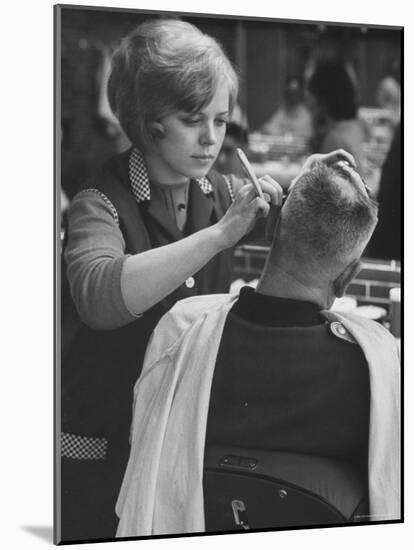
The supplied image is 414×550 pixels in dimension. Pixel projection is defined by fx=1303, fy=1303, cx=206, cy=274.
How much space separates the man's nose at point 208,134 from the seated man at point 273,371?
1.14ft

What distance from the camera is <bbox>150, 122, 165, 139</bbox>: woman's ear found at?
4.34 meters

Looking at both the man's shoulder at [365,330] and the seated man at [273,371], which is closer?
the seated man at [273,371]

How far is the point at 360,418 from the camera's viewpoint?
4574 mm

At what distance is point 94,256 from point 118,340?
300mm

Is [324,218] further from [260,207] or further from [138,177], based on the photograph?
[138,177]

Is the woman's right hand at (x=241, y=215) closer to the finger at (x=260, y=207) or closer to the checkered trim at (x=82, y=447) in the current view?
the finger at (x=260, y=207)

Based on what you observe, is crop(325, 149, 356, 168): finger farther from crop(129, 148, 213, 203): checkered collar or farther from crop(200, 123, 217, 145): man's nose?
crop(129, 148, 213, 203): checkered collar

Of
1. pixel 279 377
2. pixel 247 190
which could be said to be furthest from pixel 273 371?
pixel 247 190

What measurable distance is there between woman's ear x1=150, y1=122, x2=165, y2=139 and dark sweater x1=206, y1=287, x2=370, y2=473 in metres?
0.61

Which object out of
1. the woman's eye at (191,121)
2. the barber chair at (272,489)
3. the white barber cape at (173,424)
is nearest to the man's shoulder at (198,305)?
the white barber cape at (173,424)

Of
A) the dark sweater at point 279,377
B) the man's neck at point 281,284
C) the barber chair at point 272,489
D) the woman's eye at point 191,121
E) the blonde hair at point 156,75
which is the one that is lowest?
the barber chair at point 272,489

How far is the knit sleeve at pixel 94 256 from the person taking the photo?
4.30 meters

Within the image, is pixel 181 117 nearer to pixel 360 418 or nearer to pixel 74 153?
pixel 74 153

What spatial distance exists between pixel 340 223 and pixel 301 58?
606 mm
